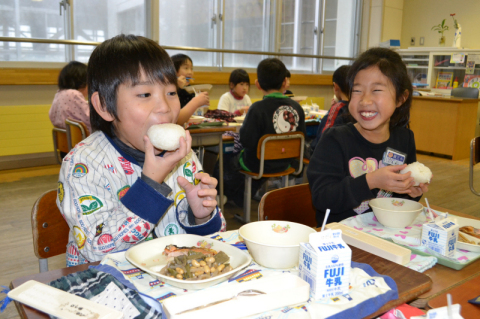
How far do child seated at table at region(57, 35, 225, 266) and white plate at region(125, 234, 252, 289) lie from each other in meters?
0.09

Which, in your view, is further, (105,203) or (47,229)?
(47,229)

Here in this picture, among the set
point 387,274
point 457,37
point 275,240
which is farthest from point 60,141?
point 457,37

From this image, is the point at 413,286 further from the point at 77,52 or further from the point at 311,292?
the point at 77,52

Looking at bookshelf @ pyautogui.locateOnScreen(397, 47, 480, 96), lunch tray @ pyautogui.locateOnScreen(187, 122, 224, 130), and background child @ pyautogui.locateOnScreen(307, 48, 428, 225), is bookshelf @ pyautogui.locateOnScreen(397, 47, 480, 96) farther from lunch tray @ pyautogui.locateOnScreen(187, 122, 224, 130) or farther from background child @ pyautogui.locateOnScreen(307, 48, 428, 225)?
background child @ pyautogui.locateOnScreen(307, 48, 428, 225)

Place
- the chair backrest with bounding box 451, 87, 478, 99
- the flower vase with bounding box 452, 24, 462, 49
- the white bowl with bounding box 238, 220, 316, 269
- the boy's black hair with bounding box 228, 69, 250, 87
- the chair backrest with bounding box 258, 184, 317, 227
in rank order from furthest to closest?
the flower vase with bounding box 452, 24, 462, 49 → the chair backrest with bounding box 451, 87, 478, 99 → the boy's black hair with bounding box 228, 69, 250, 87 → the chair backrest with bounding box 258, 184, 317, 227 → the white bowl with bounding box 238, 220, 316, 269

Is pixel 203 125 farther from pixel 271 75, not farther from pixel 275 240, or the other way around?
pixel 275 240

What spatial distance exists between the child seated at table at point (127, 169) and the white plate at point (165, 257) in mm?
88

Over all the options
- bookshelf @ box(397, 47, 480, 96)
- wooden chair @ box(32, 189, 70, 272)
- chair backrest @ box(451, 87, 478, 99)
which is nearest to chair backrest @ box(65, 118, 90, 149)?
wooden chair @ box(32, 189, 70, 272)

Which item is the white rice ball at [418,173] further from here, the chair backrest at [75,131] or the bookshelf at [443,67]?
the bookshelf at [443,67]

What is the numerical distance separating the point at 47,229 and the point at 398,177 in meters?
1.08

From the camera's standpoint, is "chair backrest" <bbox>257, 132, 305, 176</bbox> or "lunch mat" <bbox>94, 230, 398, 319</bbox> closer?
"lunch mat" <bbox>94, 230, 398, 319</bbox>

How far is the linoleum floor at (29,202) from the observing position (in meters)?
2.46

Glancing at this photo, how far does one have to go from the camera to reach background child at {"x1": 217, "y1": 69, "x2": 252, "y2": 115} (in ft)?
15.3

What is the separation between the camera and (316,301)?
0.73m
